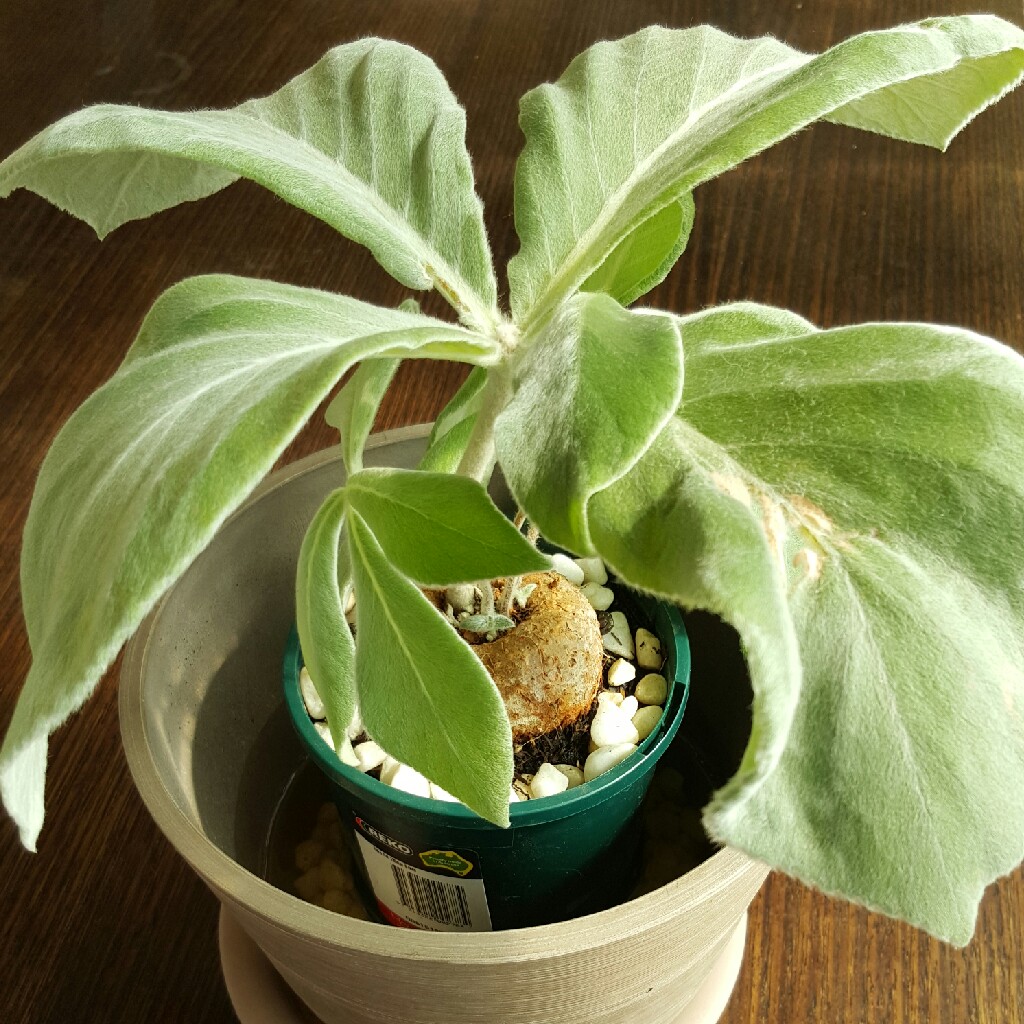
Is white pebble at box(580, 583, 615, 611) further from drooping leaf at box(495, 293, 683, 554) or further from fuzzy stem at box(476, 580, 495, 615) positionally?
drooping leaf at box(495, 293, 683, 554)

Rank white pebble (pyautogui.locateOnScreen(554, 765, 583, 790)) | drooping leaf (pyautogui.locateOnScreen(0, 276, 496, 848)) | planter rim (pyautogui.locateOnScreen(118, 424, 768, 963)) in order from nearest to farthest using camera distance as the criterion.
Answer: drooping leaf (pyautogui.locateOnScreen(0, 276, 496, 848)) → planter rim (pyautogui.locateOnScreen(118, 424, 768, 963)) → white pebble (pyautogui.locateOnScreen(554, 765, 583, 790))

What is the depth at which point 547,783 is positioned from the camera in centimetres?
44

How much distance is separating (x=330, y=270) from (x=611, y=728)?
0.51 metres

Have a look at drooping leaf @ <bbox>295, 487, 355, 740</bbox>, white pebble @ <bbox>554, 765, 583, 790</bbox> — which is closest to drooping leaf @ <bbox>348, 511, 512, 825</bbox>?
drooping leaf @ <bbox>295, 487, 355, 740</bbox>

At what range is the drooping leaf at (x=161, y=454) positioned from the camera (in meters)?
0.25

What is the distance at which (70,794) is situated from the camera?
23.9 inches

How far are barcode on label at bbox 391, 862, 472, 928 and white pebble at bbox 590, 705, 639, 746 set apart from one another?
85 millimetres

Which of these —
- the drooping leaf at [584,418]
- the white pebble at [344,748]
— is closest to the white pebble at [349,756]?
the white pebble at [344,748]

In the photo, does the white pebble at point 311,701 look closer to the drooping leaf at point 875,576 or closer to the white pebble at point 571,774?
the white pebble at point 571,774

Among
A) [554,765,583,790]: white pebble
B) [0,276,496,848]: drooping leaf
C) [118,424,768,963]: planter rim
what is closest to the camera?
[0,276,496,848]: drooping leaf

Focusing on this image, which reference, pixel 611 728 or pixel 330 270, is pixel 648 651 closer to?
pixel 611 728

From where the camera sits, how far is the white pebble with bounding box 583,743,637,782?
1.46ft

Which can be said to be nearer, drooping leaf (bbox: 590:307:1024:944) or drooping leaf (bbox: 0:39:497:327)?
drooping leaf (bbox: 590:307:1024:944)

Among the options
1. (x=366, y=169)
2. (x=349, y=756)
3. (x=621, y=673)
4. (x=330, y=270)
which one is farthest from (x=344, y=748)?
(x=330, y=270)
